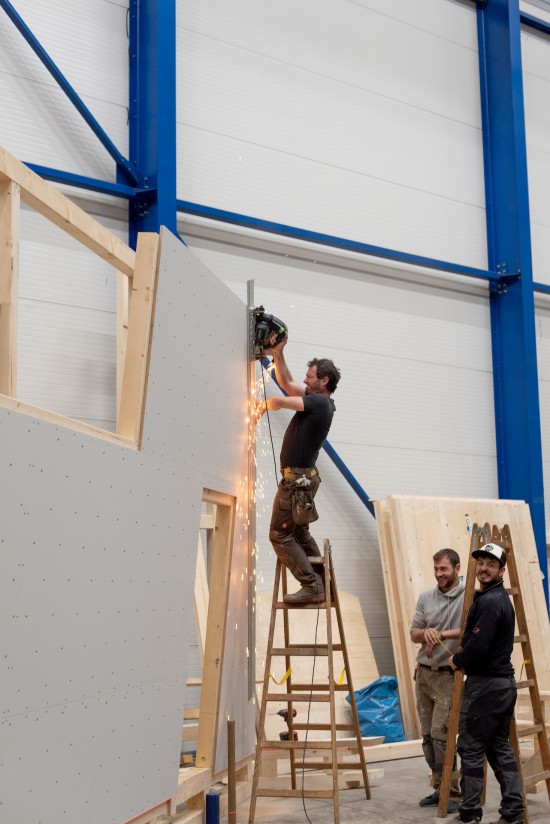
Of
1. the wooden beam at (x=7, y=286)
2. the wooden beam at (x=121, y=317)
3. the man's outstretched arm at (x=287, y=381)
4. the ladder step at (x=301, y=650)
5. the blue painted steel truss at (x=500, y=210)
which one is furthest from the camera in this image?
the blue painted steel truss at (x=500, y=210)

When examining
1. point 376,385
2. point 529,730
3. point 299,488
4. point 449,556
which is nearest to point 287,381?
point 299,488

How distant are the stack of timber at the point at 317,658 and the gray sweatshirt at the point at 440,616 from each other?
1.64 m

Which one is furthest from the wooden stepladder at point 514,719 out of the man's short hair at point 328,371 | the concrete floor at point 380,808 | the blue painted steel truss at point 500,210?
the blue painted steel truss at point 500,210

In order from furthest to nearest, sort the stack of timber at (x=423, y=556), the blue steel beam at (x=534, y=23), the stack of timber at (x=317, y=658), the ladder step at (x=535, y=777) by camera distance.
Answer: the blue steel beam at (x=534, y=23) < the stack of timber at (x=423, y=556) < the stack of timber at (x=317, y=658) < the ladder step at (x=535, y=777)

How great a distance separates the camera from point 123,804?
475 cm

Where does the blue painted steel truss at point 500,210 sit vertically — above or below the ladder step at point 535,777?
above

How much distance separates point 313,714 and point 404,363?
4276mm

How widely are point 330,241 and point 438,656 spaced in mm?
5183

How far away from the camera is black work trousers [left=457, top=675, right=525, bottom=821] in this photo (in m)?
5.75

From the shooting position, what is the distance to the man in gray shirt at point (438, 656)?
6402 mm

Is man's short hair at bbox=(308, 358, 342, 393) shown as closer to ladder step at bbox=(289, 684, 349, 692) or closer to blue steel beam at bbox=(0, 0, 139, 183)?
ladder step at bbox=(289, 684, 349, 692)

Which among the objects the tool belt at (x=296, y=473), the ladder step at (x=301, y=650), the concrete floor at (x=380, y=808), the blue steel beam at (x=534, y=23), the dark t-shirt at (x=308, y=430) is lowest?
the concrete floor at (x=380, y=808)

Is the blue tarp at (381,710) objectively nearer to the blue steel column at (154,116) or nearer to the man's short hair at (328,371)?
the man's short hair at (328,371)

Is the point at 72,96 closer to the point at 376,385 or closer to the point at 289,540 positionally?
the point at 376,385
